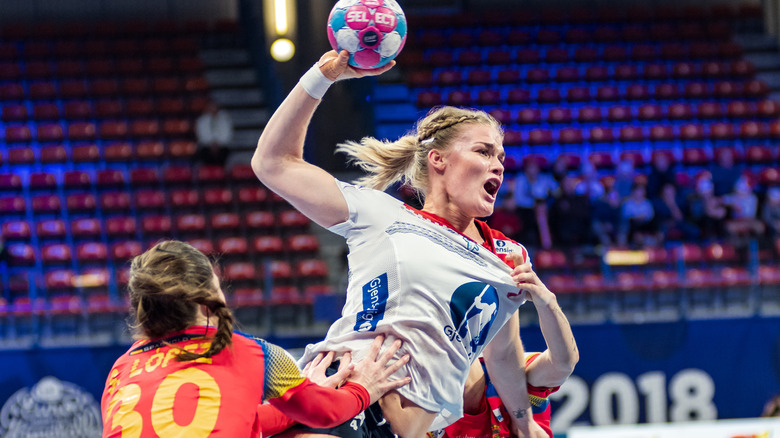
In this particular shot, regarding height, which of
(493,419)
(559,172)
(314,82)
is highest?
(314,82)

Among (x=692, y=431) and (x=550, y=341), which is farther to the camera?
(x=692, y=431)

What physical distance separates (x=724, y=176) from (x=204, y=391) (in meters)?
9.98

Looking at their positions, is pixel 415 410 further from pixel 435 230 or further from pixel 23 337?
pixel 23 337

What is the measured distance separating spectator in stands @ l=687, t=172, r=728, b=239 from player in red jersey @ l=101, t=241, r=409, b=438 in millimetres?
7506

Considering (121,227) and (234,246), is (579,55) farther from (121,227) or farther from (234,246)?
(121,227)

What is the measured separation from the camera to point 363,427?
2791 mm

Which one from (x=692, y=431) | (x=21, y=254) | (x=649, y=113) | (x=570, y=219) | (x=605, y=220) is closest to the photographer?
(x=692, y=431)

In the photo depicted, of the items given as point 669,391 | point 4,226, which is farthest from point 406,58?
point 669,391

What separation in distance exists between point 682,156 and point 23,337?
10.4m

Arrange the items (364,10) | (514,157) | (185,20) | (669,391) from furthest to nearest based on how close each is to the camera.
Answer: (185,20) → (514,157) → (669,391) → (364,10)

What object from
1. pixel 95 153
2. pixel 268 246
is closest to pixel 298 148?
pixel 268 246

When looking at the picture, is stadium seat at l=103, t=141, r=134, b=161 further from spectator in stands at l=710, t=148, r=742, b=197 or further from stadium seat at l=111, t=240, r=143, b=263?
spectator in stands at l=710, t=148, r=742, b=197

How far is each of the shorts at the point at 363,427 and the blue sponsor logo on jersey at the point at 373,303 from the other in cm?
19

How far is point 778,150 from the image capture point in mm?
13570
